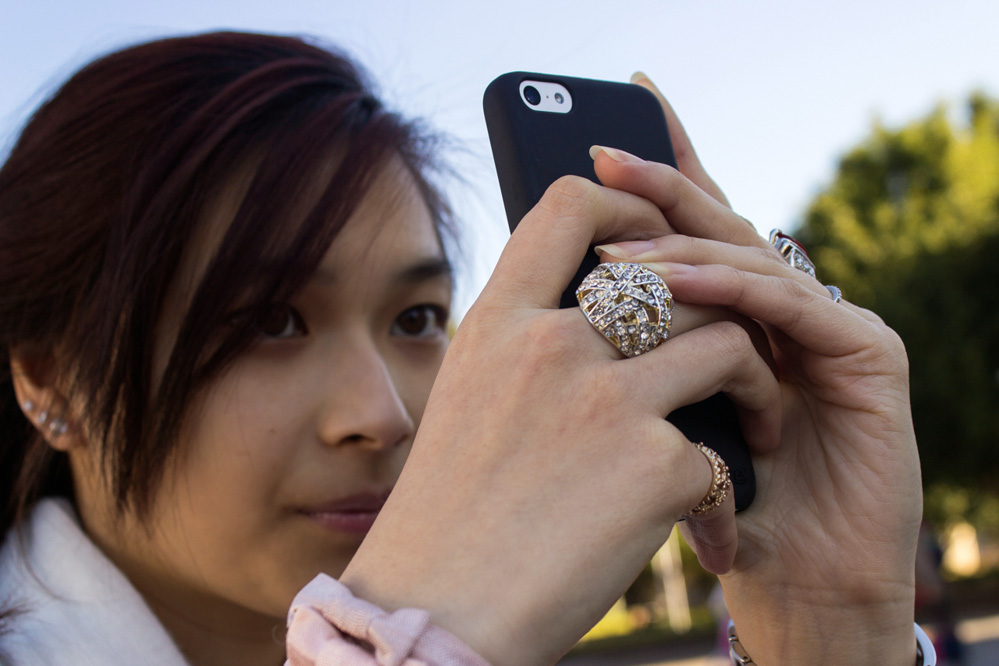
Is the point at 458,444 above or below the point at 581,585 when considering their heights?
above

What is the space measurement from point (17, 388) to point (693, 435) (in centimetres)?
161

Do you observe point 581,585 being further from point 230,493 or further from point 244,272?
point 244,272

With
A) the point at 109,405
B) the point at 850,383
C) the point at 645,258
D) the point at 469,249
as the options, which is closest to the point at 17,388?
the point at 109,405

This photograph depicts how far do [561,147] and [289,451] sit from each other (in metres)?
0.84

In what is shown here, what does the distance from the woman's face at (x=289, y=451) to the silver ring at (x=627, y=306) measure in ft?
2.30

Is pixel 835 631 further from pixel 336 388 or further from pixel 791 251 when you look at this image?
pixel 336 388

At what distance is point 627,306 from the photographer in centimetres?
103

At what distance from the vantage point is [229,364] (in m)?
1.63

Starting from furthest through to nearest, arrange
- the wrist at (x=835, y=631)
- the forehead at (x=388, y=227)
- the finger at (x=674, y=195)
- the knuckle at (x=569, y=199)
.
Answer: the forehead at (x=388, y=227), the wrist at (x=835, y=631), the finger at (x=674, y=195), the knuckle at (x=569, y=199)

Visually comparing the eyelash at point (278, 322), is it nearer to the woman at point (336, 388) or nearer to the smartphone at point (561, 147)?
the woman at point (336, 388)

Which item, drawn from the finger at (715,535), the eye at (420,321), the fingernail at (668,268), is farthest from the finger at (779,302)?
the eye at (420,321)

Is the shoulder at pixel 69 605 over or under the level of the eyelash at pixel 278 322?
under

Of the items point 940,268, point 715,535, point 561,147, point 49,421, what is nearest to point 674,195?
point 561,147

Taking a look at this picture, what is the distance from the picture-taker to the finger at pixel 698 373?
1014mm
